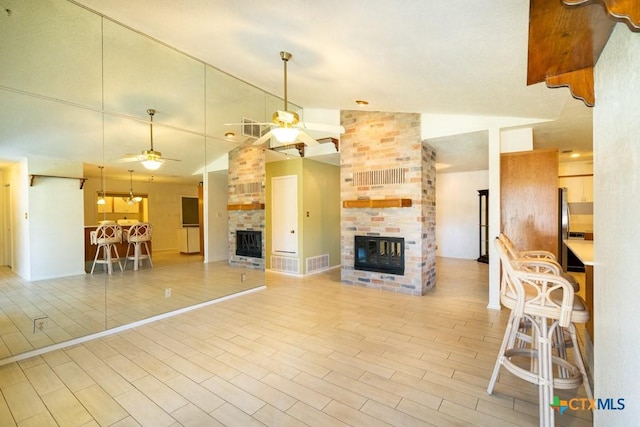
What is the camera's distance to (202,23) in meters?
2.57

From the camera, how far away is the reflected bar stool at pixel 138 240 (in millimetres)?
3597

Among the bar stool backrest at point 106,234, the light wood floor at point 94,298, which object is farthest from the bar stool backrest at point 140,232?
the light wood floor at point 94,298

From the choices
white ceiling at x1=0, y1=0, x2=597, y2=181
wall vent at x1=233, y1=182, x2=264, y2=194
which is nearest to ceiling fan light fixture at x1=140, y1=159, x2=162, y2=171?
white ceiling at x1=0, y1=0, x2=597, y2=181

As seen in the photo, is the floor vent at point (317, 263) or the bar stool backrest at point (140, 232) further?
the floor vent at point (317, 263)

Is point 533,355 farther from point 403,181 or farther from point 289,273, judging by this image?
point 289,273

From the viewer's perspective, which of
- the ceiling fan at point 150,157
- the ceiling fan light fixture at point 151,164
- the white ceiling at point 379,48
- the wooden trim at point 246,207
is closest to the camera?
the white ceiling at point 379,48

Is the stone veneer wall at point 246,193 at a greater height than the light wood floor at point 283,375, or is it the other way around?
the stone veneer wall at point 246,193

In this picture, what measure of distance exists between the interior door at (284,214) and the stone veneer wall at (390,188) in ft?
3.87

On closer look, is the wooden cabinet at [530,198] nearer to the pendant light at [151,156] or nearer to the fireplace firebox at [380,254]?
the fireplace firebox at [380,254]

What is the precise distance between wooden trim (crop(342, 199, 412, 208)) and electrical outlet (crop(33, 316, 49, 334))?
158 inches

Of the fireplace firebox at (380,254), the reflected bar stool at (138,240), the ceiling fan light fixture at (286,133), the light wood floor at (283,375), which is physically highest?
the ceiling fan light fixture at (286,133)

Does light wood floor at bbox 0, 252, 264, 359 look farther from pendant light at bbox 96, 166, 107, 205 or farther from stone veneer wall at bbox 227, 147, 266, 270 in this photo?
pendant light at bbox 96, 166, 107, 205

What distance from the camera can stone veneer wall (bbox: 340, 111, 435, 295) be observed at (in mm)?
4457

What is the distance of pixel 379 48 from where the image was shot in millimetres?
2209
